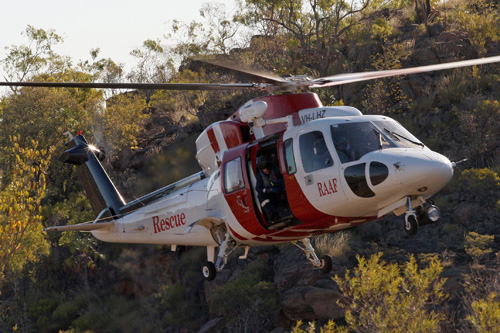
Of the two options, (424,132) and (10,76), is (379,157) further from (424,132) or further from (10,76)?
(10,76)

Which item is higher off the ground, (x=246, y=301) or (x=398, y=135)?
(x=398, y=135)

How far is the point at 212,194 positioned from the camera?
1486 cm

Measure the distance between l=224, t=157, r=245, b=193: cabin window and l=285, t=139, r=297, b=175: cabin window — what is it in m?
1.11

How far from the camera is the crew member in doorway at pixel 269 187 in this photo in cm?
1353

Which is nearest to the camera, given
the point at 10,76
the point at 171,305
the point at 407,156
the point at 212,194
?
the point at 407,156

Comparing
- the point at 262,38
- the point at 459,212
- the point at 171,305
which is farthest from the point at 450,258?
the point at 262,38

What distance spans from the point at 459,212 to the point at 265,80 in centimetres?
1115

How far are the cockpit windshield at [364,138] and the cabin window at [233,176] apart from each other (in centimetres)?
221

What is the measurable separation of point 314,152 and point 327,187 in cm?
65

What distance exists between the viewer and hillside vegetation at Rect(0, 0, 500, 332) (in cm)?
1767

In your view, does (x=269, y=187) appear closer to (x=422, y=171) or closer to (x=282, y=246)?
(x=422, y=171)

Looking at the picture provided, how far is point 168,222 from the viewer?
1614cm

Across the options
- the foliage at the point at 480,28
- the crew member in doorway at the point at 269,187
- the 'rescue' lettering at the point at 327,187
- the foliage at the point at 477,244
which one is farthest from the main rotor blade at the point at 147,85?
the foliage at the point at 480,28

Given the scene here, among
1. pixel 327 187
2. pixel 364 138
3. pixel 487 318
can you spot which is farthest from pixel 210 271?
pixel 487 318
